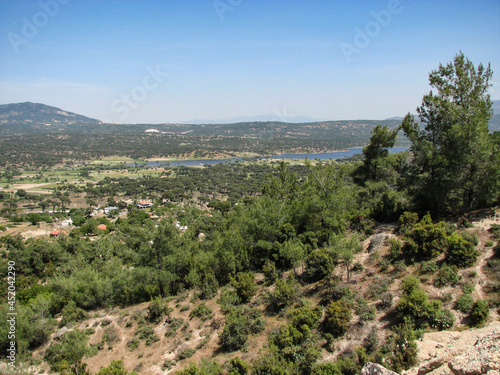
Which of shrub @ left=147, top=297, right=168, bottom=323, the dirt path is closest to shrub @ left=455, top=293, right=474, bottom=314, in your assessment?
the dirt path

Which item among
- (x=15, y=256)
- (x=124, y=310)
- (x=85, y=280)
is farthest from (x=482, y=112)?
(x=15, y=256)

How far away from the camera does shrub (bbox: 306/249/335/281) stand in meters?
14.4

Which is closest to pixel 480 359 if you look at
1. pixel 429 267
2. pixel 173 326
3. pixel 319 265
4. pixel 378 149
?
pixel 429 267

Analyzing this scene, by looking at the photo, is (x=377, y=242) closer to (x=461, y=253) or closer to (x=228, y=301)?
(x=461, y=253)

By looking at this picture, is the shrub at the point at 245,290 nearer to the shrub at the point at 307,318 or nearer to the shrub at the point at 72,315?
the shrub at the point at 307,318

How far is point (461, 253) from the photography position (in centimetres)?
1144

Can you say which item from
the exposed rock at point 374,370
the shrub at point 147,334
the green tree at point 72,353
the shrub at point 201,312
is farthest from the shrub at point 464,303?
the green tree at point 72,353

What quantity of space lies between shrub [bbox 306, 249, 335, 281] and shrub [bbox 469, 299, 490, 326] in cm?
593

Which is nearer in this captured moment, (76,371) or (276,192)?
(76,371)

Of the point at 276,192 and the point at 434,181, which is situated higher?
the point at 434,181

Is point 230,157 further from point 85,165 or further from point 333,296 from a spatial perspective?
point 333,296

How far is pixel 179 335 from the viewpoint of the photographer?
45.4 feet

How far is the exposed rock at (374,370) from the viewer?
7920mm

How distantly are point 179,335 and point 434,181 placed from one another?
15.4m
